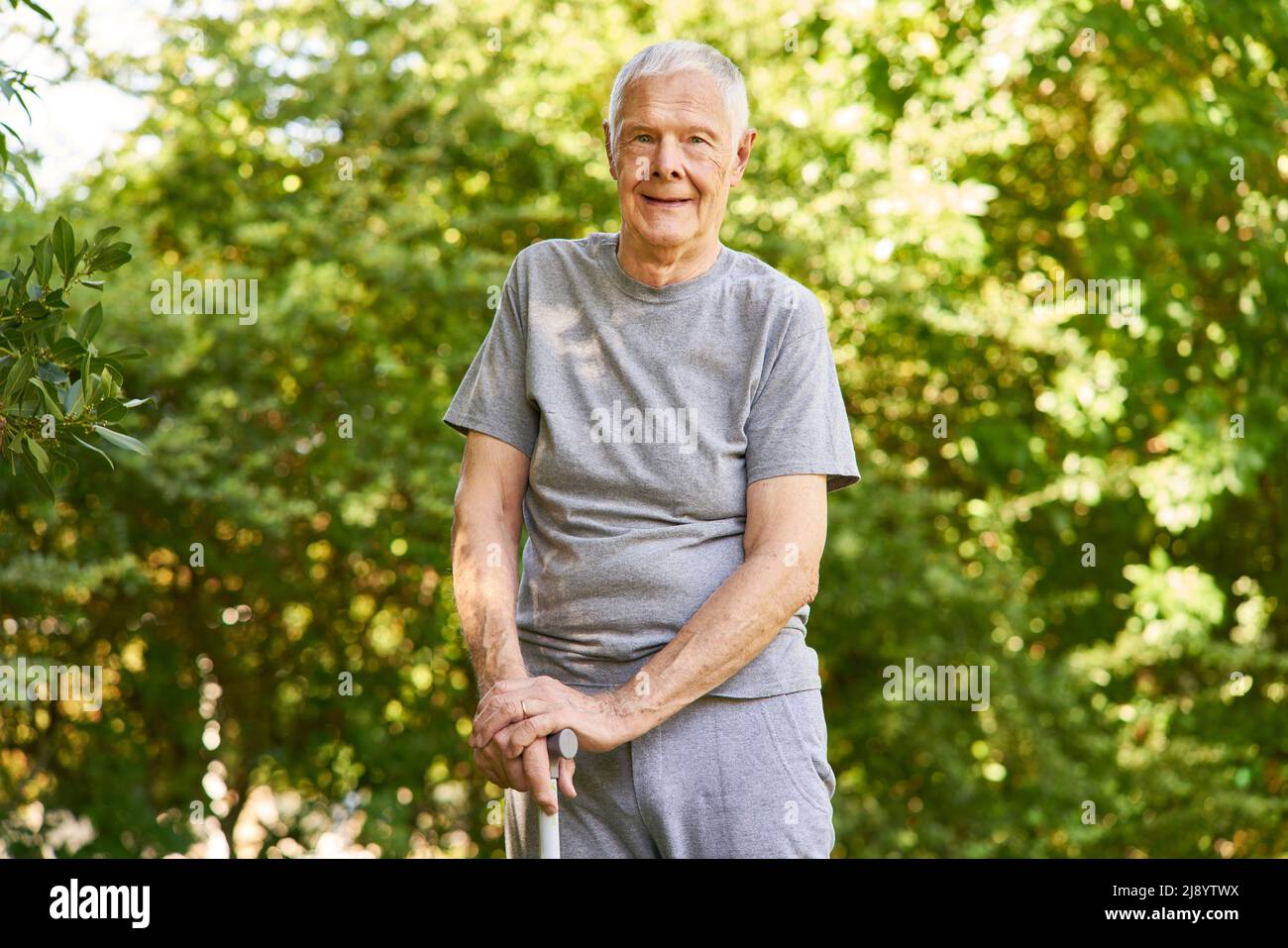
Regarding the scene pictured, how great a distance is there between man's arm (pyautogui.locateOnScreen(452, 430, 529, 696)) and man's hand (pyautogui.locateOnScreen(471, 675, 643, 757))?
10 centimetres

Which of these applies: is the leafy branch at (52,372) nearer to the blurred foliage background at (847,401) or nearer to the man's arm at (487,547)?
the man's arm at (487,547)

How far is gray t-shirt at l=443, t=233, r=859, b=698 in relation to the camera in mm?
1763

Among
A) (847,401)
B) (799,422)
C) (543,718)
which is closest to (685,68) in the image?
(799,422)

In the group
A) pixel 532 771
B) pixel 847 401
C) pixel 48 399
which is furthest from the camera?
pixel 847 401

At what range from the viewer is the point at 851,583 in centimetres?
464

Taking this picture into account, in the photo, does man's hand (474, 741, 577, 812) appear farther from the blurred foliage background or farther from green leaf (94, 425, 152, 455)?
the blurred foliage background

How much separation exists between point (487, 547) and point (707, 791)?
42 cm

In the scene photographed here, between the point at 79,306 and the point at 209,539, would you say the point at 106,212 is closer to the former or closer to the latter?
the point at 79,306

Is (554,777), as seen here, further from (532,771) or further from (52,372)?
(52,372)

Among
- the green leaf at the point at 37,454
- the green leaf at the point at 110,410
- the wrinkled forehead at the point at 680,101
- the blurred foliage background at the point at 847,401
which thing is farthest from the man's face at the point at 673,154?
the blurred foliage background at the point at 847,401

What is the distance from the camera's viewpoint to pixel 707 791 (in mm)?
1729
